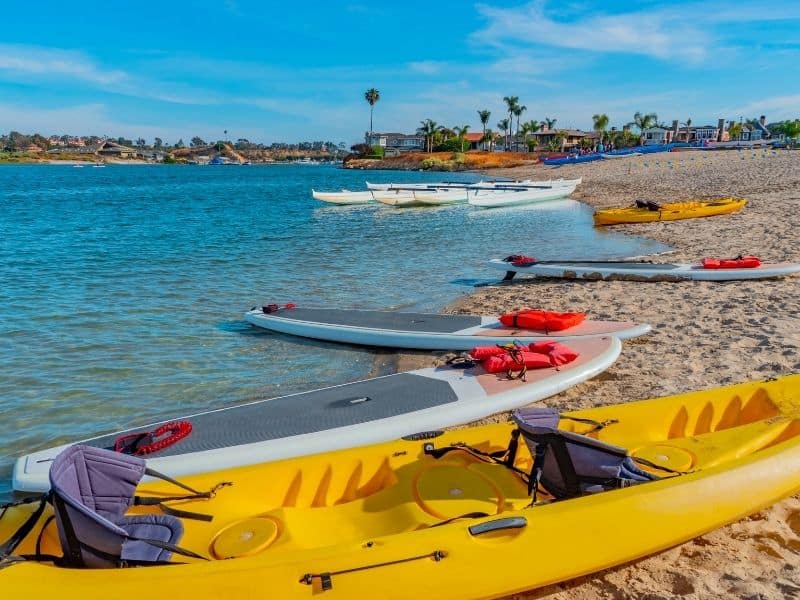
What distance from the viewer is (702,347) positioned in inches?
287

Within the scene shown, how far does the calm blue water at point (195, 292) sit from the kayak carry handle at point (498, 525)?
4493 millimetres

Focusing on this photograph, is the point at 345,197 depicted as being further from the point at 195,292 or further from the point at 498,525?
the point at 498,525

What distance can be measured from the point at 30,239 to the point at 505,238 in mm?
17390

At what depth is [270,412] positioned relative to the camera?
19.1 ft

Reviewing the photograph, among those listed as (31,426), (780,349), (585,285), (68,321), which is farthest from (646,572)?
(68,321)

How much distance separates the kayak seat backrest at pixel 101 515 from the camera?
288cm

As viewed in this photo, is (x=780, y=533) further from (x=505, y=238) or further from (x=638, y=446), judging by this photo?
(x=505, y=238)

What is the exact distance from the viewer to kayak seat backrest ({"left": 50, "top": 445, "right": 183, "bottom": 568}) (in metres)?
2.88

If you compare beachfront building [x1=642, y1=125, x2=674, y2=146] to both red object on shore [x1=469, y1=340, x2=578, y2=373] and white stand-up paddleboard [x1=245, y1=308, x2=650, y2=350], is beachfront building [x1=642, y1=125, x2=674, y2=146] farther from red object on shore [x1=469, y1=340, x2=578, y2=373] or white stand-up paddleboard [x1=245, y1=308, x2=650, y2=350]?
red object on shore [x1=469, y1=340, x2=578, y2=373]

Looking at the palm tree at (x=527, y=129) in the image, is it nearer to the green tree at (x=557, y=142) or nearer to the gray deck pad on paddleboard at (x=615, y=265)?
the green tree at (x=557, y=142)

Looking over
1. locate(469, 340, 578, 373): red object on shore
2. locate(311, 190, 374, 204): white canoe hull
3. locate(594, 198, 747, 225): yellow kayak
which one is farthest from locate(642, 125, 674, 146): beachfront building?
locate(469, 340, 578, 373): red object on shore

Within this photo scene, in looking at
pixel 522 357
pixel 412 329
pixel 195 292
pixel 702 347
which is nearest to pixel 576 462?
pixel 522 357

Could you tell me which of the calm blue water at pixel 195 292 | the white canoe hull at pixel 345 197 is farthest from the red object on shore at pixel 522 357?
the white canoe hull at pixel 345 197

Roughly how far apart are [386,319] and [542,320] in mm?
2417
